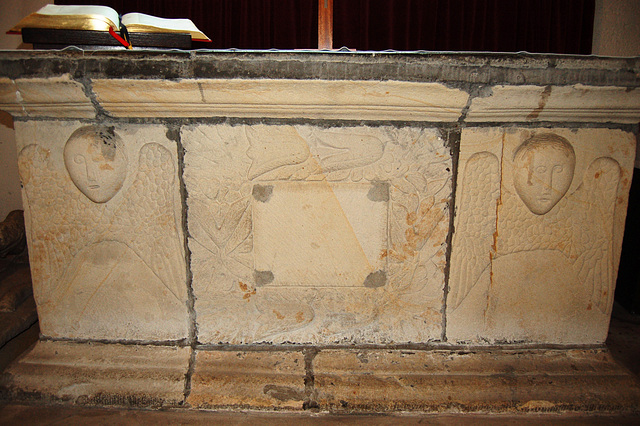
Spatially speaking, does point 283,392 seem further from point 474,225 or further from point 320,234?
point 474,225

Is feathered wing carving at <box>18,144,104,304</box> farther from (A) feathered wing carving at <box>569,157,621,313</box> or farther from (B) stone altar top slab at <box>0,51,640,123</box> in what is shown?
(A) feathered wing carving at <box>569,157,621,313</box>

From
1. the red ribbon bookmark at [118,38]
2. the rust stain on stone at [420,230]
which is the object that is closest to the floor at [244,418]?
the rust stain on stone at [420,230]

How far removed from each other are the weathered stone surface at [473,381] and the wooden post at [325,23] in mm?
2334

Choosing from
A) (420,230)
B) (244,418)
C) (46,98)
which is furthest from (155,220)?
(420,230)

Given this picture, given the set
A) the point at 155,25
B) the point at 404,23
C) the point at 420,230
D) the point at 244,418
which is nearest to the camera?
the point at 244,418

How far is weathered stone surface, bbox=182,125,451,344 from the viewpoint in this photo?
135 centimetres

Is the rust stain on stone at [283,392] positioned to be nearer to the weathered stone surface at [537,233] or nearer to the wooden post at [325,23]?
the weathered stone surface at [537,233]

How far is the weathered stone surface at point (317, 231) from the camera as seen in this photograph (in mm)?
1352

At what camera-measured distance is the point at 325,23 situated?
295 centimetres

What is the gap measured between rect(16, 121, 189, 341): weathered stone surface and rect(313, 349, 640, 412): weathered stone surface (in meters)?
0.62

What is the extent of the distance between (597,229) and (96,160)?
5.63 feet

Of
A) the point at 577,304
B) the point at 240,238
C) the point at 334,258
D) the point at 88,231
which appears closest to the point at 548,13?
the point at 577,304

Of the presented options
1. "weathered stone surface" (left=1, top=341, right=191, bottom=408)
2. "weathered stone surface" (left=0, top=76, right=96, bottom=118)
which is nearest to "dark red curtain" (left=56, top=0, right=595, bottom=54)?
"weathered stone surface" (left=0, top=76, right=96, bottom=118)

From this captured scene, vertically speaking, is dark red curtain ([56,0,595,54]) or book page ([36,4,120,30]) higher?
dark red curtain ([56,0,595,54])
